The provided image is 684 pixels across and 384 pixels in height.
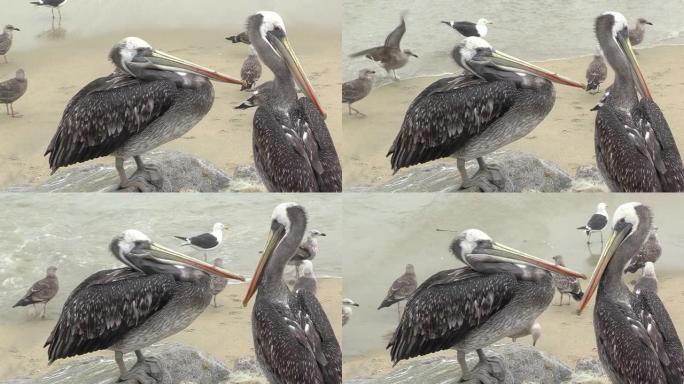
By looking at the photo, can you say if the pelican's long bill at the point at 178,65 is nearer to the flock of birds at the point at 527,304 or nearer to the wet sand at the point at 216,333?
the wet sand at the point at 216,333

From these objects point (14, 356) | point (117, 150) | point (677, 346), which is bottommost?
point (14, 356)

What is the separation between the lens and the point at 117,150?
8.40 meters

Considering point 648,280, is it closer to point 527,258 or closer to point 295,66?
point 527,258

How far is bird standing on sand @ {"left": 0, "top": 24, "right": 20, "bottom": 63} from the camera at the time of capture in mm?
8914

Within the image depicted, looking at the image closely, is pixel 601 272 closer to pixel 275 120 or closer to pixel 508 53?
pixel 508 53

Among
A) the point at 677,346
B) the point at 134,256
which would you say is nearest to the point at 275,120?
the point at 134,256

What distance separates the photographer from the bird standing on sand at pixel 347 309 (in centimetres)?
861

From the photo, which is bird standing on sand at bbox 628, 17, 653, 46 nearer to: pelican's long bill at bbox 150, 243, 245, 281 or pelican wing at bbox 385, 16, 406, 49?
pelican wing at bbox 385, 16, 406, 49

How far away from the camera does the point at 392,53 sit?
8992mm

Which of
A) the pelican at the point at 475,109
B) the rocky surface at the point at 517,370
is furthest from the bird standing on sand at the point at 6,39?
the rocky surface at the point at 517,370

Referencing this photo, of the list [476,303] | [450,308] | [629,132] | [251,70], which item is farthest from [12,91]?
[629,132]

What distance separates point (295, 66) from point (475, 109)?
1221 mm

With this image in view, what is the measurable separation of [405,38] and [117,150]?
2154 millimetres

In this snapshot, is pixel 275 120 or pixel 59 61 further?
pixel 59 61
